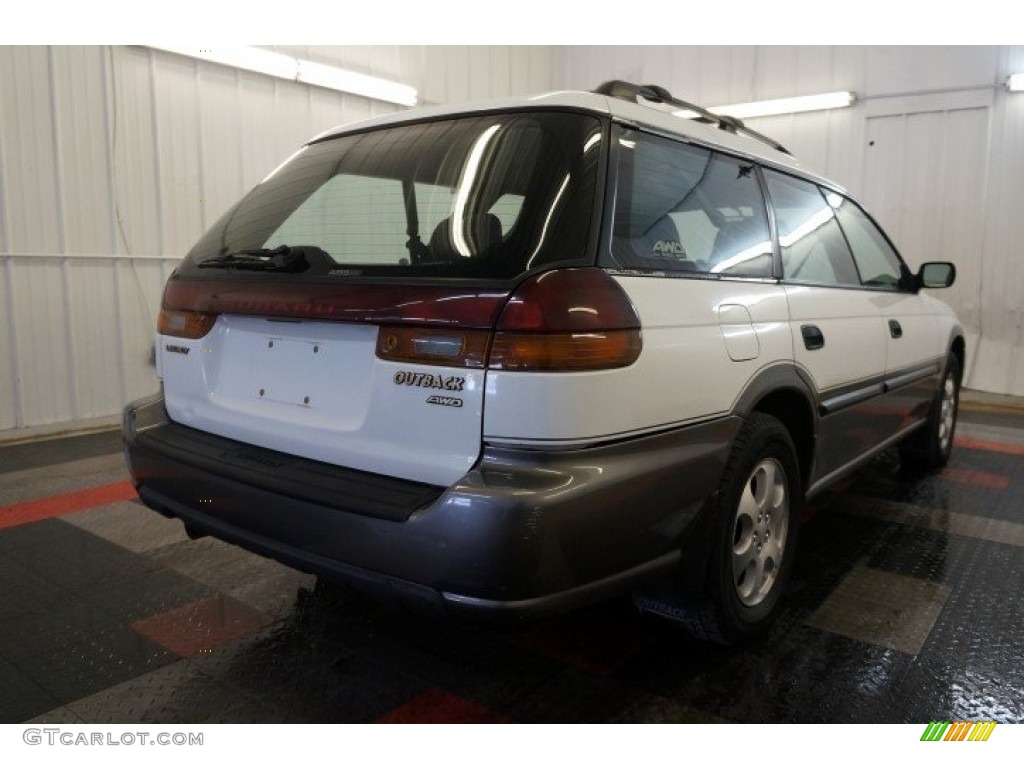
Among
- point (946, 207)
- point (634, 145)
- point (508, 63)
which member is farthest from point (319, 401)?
point (508, 63)

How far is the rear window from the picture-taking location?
5.71ft

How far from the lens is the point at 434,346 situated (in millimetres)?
1673

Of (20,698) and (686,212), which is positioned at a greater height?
(686,212)

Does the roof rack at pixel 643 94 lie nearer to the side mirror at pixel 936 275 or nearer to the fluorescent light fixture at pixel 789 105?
the side mirror at pixel 936 275

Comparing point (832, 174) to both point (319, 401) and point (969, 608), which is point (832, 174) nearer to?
point (969, 608)

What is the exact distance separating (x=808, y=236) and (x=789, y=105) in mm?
6214

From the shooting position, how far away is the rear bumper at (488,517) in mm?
1548

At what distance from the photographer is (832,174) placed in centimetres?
827

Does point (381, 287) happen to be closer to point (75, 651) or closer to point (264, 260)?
point (264, 260)

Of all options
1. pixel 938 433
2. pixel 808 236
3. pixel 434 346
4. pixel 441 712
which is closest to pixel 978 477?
pixel 938 433

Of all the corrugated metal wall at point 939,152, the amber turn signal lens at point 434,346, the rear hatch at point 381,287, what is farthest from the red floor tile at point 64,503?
the corrugated metal wall at point 939,152

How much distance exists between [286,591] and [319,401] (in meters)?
1.15

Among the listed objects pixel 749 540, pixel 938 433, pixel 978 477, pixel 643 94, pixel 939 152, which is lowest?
pixel 978 477
